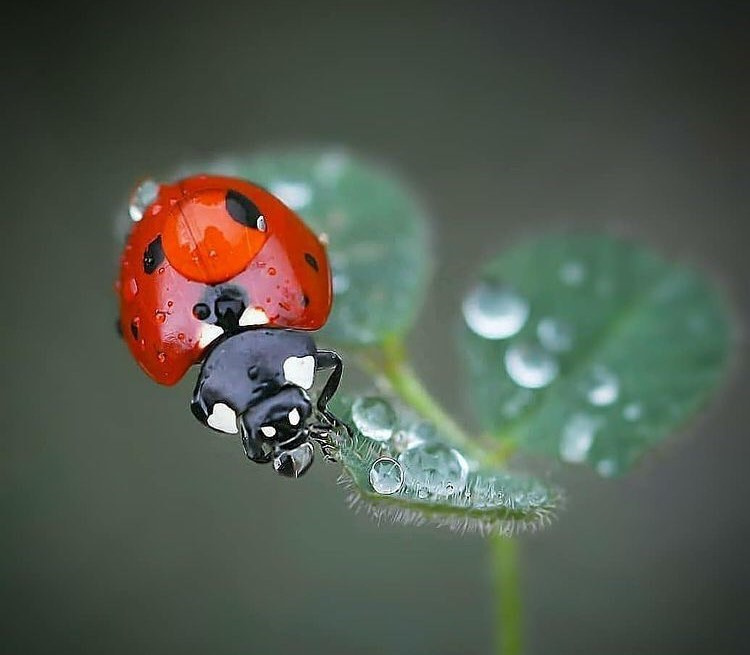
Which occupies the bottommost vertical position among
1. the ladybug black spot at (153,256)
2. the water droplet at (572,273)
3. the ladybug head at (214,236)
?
the ladybug black spot at (153,256)

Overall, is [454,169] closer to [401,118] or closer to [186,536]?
[401,118]

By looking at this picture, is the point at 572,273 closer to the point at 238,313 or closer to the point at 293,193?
the point at 293,193

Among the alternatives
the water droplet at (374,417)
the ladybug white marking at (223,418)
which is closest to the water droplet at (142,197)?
the ladybug white marking at (223,418)

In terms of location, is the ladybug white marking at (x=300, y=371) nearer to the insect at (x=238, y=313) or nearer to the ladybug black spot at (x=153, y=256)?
the insect at (x=238, y=313)

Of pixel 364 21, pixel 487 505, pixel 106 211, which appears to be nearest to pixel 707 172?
pixel 364 21

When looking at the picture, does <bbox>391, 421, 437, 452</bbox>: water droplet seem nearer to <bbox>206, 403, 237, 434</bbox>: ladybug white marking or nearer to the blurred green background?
<bbox>206, 403, 237, 434</bbox>: ladybug white marking

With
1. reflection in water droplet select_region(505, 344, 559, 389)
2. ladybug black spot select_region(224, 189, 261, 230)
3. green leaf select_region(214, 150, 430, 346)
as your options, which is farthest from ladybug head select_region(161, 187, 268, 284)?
reflection in water droplet select_region(505, 344, 559, 389)

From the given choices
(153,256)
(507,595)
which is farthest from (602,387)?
(153,256)
